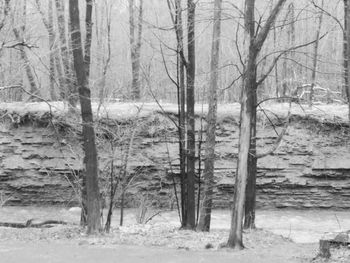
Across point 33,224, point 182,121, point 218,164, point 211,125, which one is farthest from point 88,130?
point 218,164

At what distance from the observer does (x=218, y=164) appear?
2042 cm

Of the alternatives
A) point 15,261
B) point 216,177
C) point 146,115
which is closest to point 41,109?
point 146,115

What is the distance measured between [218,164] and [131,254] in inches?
420

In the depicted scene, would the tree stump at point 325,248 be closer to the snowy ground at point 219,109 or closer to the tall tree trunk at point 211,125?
the tall tree trunk at point 211,125

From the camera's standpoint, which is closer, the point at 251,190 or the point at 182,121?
the point at 251,190

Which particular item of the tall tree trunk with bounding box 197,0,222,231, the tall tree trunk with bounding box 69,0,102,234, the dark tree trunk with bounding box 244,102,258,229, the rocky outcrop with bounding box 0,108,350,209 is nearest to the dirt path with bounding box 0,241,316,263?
the tall tree trunk with bounding box 69,0,102,234

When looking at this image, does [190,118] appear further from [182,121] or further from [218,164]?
[218,164]

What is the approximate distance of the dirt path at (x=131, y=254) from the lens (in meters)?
9.57

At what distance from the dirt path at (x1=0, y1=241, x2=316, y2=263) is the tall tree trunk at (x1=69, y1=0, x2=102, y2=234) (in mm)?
1393

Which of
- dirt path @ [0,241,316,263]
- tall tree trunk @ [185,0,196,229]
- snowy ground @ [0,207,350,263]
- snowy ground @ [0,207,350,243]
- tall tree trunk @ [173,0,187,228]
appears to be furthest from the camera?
snowy ground @ [0,207,350,243]

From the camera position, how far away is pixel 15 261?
9.59 metres

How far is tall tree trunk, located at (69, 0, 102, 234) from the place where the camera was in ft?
41.0

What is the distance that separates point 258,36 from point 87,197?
5.82 m

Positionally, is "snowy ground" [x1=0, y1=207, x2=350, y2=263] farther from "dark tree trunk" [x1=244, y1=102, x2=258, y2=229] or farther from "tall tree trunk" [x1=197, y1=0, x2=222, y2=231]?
"tall tree trunk" [x1=197, y1=0, x2=222, y2=231]
